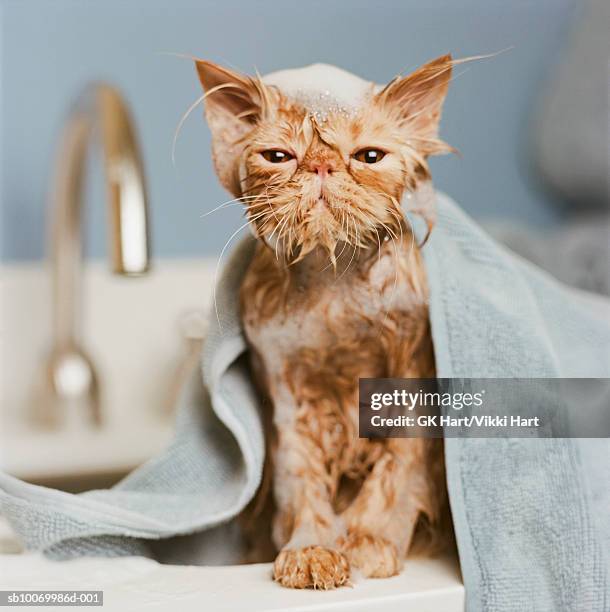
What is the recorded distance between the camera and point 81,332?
1.04m

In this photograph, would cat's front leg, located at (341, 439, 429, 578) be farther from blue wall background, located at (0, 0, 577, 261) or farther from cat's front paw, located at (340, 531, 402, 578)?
blue wall background, located at (0, 0, 577, 261)

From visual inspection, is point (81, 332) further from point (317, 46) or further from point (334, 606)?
point (334, 606)

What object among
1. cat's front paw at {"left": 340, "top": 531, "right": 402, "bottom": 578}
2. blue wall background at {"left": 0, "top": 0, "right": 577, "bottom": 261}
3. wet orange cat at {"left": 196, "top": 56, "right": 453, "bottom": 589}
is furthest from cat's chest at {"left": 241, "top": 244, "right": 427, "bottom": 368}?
blue wall background at {"left": 0, "top": 0, "right": 577, "bottom": 261}

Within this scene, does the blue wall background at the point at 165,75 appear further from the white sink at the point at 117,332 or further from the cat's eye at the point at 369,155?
the cat's eye at the point at 369,155

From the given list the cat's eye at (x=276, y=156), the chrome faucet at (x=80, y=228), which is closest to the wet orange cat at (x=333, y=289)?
the cat's eye at (x=276, y=156)

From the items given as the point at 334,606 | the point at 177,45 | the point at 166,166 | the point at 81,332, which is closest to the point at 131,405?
the point at 81,332

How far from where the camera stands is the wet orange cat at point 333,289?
0.42 metres

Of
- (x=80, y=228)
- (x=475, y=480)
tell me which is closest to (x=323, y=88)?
(x=475, y=480)

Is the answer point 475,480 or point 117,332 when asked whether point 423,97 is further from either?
point 117,332

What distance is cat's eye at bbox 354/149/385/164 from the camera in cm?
42

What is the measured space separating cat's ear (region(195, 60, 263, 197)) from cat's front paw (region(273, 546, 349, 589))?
0.69 ft

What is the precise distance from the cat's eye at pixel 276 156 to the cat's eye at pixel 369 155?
35mm

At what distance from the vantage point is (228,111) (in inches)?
17.3

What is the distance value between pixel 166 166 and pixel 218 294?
45 centimetres
